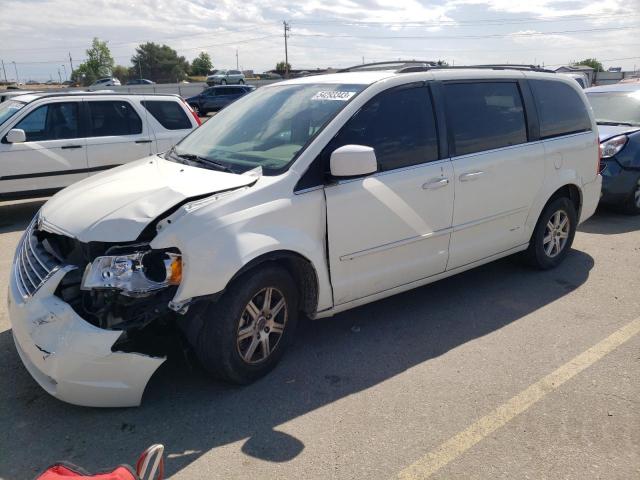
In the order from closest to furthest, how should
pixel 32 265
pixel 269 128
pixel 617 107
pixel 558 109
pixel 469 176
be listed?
pixel 32 265
pixel 269 128
pixel 469 176
pixel 558 109
pixel 617 107

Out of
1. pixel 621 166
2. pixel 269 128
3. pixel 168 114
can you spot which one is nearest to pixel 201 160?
pixel 269 128

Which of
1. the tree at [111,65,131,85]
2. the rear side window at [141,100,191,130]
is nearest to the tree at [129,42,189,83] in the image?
the tree at [111,65,131,85]

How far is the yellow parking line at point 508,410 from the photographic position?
2711 mm

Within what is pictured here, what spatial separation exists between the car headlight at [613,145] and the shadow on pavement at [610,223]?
2.83ft

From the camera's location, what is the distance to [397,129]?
3924mm

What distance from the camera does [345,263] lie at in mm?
3652

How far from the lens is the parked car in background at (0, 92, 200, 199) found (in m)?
7.46

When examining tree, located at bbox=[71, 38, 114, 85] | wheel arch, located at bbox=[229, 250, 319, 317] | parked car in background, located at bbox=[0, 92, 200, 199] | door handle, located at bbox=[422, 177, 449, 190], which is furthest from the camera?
tree, located at bbox=[71, 38, 114, 85]

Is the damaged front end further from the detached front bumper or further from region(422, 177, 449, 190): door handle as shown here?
region(422, 177, 449, 190): door handle

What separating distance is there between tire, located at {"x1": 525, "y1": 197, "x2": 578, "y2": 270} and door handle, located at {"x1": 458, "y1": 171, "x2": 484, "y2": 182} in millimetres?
1178

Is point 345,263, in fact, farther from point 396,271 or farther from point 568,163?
point 568,163

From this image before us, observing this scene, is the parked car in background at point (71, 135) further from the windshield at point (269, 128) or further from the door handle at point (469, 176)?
the door handle at point (469, 176)

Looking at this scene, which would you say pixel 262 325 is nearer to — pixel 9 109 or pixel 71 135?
pixel 71 135

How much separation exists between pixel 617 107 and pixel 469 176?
577 centimetres
